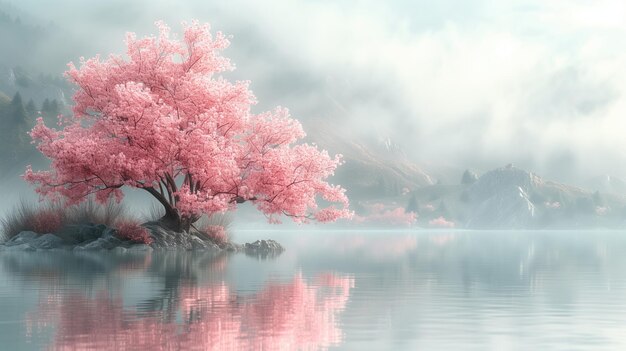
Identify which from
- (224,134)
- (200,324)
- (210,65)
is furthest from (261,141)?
Answer: (200,324)

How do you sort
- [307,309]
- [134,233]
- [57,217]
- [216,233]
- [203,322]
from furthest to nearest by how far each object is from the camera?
[216,233] → [57,217] → [134,233] → [307,309] → [203,322]

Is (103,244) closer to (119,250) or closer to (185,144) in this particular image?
(119,250)

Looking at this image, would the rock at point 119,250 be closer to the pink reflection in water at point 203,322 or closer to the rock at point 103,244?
the rock at point 103,244

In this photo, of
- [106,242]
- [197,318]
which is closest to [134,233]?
[106,242]

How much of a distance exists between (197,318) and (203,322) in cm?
64

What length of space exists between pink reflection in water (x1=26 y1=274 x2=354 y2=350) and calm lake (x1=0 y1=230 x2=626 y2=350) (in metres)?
0.02

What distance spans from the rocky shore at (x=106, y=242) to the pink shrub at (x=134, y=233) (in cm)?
32

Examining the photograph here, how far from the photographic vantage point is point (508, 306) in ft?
64.1

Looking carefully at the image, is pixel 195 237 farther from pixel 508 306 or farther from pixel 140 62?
pixel 508 306

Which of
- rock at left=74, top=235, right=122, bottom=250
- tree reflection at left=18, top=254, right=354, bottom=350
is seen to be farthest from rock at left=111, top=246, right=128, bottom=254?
tree reflection at left=18, top=254, right=354, bottom=350

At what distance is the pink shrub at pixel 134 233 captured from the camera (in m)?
50.8

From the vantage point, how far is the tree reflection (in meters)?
13.2

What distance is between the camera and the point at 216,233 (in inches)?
2243

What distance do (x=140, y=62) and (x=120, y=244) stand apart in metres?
11.8
